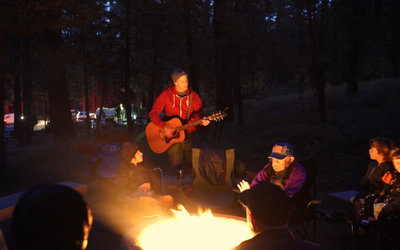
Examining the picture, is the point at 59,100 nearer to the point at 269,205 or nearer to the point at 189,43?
the point at 189,43

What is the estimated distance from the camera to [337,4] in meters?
15.9

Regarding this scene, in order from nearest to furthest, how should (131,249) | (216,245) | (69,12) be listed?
(131,249) → (216,245) → (69,12)

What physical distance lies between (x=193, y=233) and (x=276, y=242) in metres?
1.71

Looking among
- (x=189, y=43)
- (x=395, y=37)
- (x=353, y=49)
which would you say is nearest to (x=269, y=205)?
(x=189, y=43)

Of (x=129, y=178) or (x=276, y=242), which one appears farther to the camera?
(x=129, y=178)

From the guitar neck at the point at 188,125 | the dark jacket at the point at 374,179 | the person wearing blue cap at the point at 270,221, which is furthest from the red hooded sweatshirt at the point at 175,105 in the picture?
the person wearing blue cap at the point at 270,221

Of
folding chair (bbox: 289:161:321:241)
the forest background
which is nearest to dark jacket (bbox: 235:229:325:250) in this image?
folding chair (bbox: 289:161:321:241)

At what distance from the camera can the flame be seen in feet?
10.5

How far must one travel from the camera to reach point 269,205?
6.63 feet

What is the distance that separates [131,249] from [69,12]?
8.16 meters

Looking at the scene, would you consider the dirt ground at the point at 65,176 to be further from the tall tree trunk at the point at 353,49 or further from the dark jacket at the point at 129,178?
the tall tree trunk at the point at 353,49

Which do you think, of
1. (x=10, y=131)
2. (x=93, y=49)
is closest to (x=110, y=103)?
(x=10, y=131)

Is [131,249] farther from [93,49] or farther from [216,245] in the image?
[93,49]

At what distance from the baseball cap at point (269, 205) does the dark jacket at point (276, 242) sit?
6cm
